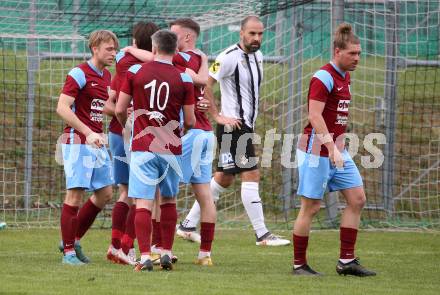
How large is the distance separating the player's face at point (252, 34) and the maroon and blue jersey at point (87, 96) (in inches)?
81.6

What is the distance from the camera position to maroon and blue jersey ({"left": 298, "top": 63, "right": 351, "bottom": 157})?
26.1 ft

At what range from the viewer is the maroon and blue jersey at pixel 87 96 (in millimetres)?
8531

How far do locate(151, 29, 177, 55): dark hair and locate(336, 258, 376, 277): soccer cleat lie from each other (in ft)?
7.24

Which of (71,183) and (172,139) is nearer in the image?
(172,139)

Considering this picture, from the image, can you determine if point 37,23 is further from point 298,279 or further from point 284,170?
point 298,279

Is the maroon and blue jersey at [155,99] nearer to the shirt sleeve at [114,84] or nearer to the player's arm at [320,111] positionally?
the shirt sleeve at [114,84]

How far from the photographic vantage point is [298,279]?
25.7 ft

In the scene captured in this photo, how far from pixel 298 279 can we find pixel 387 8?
656 cm

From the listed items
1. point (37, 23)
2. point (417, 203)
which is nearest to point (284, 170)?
point (417, 203)

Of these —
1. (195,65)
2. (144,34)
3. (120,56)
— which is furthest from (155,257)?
(144,34)

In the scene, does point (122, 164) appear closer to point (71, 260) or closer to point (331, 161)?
point (71, 260)

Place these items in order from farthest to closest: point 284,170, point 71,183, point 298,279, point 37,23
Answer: point 284,170
point 37,23
point 71,183
point 298,279

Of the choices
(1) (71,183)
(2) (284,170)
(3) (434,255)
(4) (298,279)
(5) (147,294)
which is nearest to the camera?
(5) (147,294)

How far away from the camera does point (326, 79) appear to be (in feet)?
26.1
